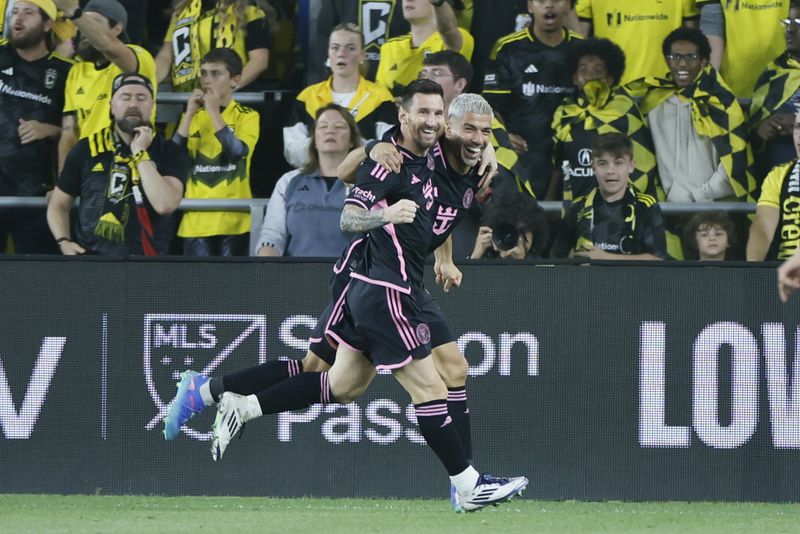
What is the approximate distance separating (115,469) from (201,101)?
2909mm

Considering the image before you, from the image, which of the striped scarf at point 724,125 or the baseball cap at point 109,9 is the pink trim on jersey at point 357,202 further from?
the baseball cap at point 109,9

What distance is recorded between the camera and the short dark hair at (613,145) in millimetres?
9398

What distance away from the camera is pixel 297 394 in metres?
7.28

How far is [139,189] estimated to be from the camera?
32.2 feet

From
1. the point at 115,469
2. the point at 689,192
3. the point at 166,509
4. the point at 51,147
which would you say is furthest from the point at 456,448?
the point at 51,147

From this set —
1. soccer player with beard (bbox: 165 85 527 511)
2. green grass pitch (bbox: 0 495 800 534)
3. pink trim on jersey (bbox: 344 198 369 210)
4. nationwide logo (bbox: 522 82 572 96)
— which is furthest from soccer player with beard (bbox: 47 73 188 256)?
pink trim on jersey (bbox: 344 198 369 210)

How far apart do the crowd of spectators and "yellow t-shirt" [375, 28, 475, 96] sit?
13 millimetres

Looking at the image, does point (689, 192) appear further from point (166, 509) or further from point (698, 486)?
point (166, 509)

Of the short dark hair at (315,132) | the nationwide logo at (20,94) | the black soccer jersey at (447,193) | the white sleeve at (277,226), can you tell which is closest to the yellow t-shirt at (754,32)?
the short dark hair at (315,132)

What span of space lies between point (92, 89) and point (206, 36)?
1.01 meters

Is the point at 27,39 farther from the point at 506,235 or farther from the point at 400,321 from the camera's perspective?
the point at 400,321

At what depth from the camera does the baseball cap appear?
10277 millimetres

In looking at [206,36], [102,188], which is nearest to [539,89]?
[206,36]

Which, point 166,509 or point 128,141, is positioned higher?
point 128,141
